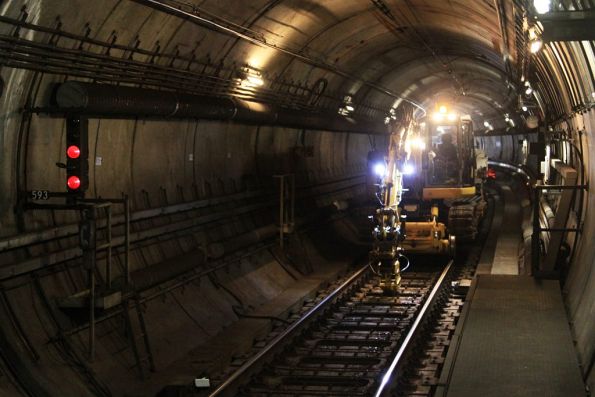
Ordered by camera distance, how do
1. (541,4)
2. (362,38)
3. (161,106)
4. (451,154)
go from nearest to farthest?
(541,4) → (161,106) → (362,38) → (451,154)

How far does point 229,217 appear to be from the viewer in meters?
16.9

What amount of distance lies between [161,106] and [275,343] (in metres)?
3.65

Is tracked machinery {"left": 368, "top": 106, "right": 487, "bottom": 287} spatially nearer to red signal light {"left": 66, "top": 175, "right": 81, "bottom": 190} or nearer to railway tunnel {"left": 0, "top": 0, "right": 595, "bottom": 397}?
railway tunnel {"left": 0, "top": 0, "right": 595, "bottom": 397}

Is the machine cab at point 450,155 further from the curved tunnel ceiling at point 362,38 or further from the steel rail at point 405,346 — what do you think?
the steel rail at point 405,346

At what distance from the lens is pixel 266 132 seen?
20.0 m

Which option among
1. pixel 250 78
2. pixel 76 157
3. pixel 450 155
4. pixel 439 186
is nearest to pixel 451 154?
pixel 450 155

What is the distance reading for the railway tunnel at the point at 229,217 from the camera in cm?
991

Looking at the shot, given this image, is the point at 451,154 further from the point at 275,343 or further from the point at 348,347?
the point at 275,343

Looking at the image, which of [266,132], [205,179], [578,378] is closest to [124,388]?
[578,378]

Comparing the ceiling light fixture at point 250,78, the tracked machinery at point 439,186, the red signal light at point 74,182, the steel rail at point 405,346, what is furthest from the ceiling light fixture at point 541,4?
the tracked machinery at point 439,186

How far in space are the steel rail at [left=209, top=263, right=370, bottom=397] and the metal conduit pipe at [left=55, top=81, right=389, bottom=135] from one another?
352 centimetres

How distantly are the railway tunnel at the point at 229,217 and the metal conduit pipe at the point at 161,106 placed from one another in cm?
4

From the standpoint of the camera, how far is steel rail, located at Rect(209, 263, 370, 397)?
33.6ft

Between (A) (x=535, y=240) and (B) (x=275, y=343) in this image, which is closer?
(B) (x=275, y=343)
